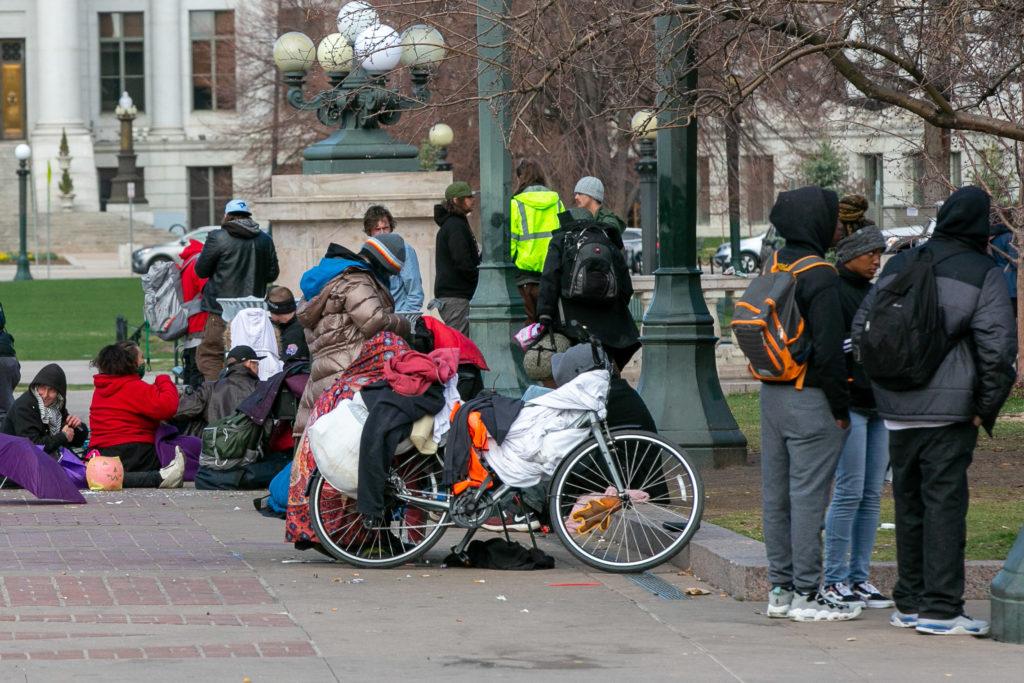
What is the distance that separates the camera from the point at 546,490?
9516 mm

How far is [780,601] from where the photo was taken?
765 centimetres

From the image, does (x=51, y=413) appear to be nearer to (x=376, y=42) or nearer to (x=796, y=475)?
(x=376, y=42)

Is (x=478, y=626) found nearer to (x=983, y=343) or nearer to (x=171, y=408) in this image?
(x=983, y=343)

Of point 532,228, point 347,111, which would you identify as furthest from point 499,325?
point 347,111

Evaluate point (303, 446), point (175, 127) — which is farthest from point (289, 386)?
point (175, 127)

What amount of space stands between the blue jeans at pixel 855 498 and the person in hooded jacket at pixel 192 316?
9.21m

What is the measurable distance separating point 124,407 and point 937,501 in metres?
6.95

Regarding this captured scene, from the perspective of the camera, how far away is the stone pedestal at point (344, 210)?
1664cm

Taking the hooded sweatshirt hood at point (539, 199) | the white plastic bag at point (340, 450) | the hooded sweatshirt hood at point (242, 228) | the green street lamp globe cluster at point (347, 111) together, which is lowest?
the white plastic bag at point (340, 450)

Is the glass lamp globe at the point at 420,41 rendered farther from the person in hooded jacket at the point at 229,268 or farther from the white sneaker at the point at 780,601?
the white sneaker at the point at 780,601

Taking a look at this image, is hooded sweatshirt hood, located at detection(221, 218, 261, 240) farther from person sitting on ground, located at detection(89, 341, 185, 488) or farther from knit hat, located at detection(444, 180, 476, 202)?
person sitting on ground, located at detection(89, 341, 185, 488)

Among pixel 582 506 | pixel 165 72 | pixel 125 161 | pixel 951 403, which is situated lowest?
pixel 582 506

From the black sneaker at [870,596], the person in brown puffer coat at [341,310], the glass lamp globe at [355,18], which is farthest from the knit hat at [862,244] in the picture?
the glass lamp globe at [355,18]

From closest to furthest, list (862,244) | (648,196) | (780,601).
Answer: (780,601), (862,244), (648,196)
